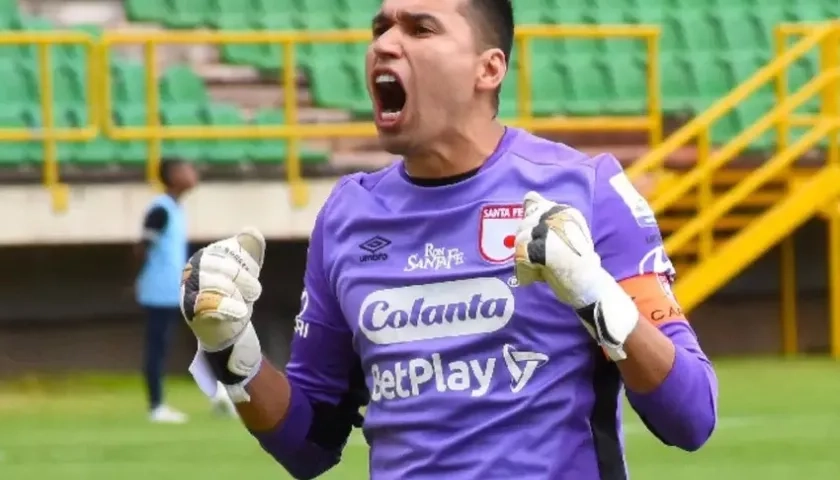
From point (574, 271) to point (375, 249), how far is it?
1.70 ft

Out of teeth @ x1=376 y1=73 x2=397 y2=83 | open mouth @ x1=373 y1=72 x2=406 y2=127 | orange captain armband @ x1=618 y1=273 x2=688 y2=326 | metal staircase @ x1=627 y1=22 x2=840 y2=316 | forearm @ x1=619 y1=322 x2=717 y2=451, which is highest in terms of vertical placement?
teeth @ x1=376 y1=73 x2=397 y2=83

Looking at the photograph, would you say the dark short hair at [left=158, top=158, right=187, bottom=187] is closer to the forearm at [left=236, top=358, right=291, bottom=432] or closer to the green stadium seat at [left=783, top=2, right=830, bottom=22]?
the green stadium seat at [left=783, top=2, right=830, bottom=22]

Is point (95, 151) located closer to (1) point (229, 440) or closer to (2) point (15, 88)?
(2) point (15, 88)

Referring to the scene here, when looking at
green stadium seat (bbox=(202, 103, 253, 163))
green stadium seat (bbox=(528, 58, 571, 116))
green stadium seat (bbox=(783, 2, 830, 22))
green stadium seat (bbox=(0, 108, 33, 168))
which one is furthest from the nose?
green stadium seat (bbox=(783, 2, 830, 22))

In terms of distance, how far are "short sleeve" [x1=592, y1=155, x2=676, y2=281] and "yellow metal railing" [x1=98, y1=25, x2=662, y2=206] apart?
12.0 meters

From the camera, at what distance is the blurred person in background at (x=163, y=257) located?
13.2 m

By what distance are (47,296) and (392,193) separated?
503 inches

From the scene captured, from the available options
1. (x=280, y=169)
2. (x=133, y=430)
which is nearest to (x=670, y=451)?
(x=133, y=430)

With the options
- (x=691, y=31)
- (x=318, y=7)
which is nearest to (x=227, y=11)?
(x=318, y=7)

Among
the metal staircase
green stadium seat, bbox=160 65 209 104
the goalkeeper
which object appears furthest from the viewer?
green stadium seat, bbox=160 65 209 104

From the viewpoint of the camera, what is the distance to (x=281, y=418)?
3.88m

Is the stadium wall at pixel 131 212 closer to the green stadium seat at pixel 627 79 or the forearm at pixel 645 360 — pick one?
the green stadium seat at pixel 627 79

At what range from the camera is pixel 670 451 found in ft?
36.2

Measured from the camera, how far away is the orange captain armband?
359 centimetres
